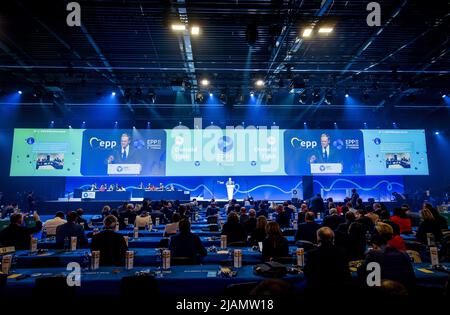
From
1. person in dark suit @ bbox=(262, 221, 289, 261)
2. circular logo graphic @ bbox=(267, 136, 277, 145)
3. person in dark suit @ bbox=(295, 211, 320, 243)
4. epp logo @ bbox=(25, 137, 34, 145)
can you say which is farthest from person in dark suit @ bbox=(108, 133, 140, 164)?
person in dark suit @ bbox=(262, 221, 289, 261)

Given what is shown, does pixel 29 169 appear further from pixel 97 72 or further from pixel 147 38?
pixel 147 38

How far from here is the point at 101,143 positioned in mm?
14234

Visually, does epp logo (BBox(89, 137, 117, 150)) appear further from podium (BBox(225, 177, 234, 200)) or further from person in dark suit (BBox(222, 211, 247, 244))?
person in dark suit (BBox(222, 211, 247, 244))

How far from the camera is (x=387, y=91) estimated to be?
13.3 m

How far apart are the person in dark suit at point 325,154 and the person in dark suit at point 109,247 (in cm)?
1228

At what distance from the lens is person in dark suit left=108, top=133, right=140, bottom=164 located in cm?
1422

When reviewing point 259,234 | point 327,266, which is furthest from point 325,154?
point 327,266

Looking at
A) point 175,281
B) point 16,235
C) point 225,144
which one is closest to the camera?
point 175,281

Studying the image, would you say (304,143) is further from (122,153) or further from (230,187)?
(122,153)

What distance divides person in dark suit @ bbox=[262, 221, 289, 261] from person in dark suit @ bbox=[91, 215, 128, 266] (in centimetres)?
175

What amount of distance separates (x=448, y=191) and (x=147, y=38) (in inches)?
647

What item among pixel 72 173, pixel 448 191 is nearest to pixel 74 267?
pixel 72 173

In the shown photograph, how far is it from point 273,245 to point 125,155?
39.8 ft
